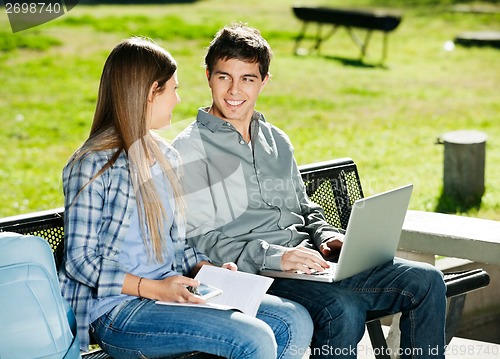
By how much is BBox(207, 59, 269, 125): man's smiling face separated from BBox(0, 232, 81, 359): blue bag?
1.02 metres

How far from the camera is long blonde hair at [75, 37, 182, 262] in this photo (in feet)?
9.89

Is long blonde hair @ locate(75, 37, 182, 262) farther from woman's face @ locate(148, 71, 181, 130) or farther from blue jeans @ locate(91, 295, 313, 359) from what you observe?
blue jeans @ locate(91, 295, 313, 359)

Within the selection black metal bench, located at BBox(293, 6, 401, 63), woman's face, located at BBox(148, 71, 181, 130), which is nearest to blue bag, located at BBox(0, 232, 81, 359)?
woman's face, located at BBox(148, 71, 181, 130)

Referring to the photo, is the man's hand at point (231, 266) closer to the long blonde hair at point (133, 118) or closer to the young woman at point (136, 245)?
the young woman at point (136, 245)

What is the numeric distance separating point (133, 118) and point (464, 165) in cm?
451

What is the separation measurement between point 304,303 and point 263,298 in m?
0.15

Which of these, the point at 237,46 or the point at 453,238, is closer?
the point at 237,46

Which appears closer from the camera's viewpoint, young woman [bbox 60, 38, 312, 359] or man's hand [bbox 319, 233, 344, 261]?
young woman [bbox 60, 38, 312, 359]

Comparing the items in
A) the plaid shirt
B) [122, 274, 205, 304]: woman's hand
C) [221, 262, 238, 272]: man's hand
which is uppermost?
the plaid shirt

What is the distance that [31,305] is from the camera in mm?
2658

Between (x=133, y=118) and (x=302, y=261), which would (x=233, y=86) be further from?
(x=302, y=261)

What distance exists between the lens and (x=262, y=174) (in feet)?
11.5

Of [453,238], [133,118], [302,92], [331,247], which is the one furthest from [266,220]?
[302,92]

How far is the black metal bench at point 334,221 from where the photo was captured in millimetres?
3164
